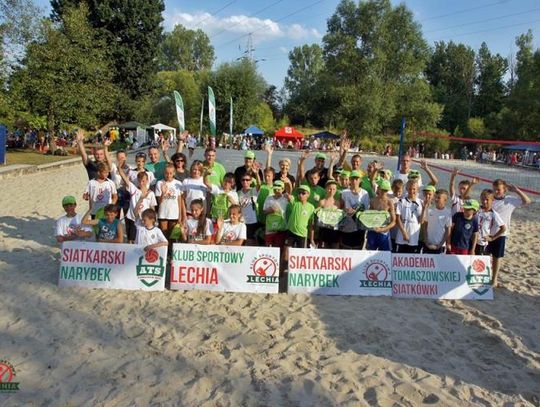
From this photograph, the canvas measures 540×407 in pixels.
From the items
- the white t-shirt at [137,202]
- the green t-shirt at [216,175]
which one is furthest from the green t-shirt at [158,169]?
the green t-shirt at [216,175]

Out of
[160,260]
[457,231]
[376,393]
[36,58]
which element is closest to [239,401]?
[376,393]

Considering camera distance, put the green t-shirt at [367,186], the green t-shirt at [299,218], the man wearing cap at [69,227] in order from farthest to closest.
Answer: the green t-shirt at [367,186]
the man wearing cap at [69,227]
the green t-shirt at [299,218]

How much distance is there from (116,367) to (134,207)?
3050mm

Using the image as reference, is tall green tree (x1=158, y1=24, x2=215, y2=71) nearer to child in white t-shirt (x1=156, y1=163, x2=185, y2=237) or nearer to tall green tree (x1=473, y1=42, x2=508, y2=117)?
tall green tree (x1=473, y1=42, x2=508, y2=117)

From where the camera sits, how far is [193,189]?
7023 millimetres

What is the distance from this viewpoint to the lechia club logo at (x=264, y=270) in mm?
6324

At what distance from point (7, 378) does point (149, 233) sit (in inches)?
101

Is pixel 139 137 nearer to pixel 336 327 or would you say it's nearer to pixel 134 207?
pixel 134 207

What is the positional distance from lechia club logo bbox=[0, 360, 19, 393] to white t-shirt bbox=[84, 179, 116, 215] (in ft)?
11.7

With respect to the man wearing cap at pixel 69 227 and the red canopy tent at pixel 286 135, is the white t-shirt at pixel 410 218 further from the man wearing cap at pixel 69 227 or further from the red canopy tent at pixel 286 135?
the red canopy tent at pixel 286 135

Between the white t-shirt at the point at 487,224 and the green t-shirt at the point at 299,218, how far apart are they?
8.03 feet

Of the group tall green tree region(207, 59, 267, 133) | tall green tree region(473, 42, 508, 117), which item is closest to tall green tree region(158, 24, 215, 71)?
tall green tree region(207, 59, 267, 133)

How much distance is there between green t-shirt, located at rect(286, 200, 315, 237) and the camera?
6.56 m

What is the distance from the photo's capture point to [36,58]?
25.4 m
